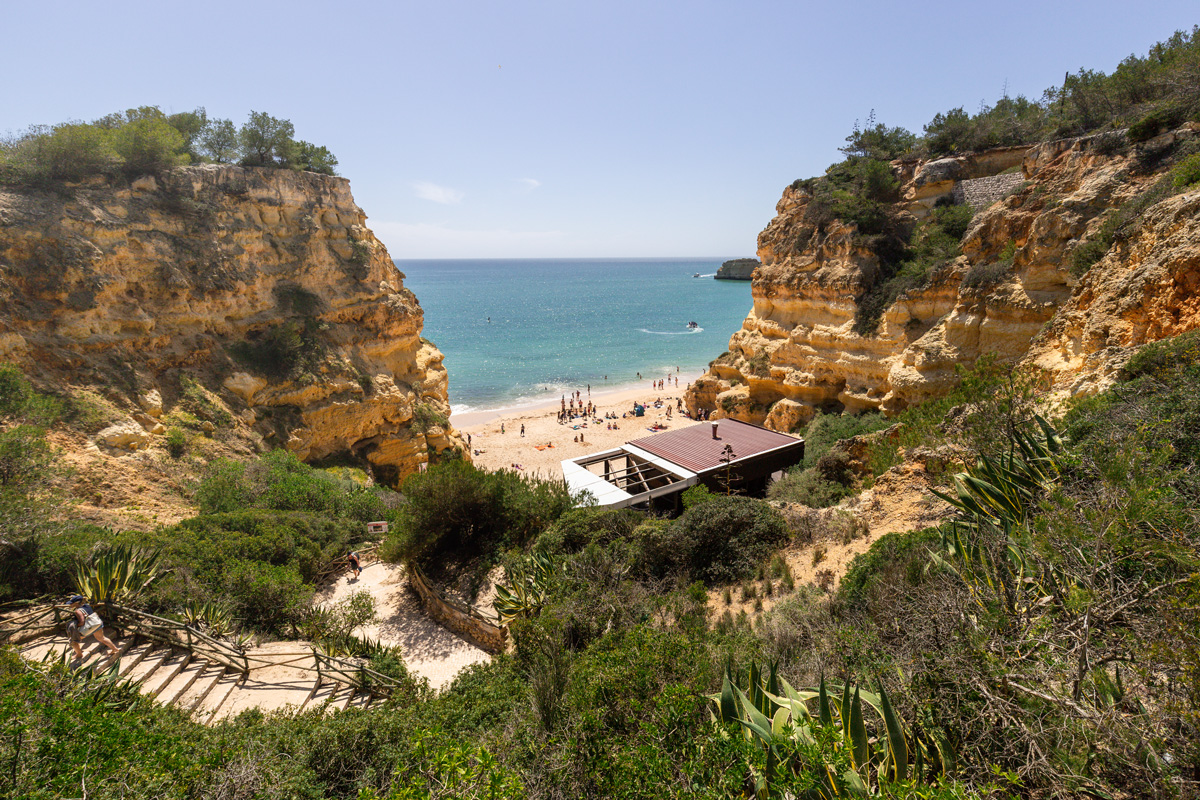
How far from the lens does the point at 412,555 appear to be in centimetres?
1206

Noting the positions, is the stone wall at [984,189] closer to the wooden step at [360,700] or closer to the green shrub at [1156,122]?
the green shrub at [1156,122]

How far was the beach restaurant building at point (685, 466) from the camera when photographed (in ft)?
48.4

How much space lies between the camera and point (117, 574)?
27.1 feet

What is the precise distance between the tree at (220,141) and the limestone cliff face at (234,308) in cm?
271

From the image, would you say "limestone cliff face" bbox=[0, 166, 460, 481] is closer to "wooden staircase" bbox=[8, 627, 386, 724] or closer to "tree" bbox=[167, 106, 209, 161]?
"tree" bbox=[167, 106, 209, 161]

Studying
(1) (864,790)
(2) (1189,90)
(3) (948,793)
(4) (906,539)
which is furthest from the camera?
(2) (1189,90)

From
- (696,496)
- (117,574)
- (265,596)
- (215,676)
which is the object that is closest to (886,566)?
(696,496)

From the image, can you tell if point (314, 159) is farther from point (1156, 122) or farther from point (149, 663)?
point (1156, 122)

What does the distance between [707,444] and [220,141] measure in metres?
24.3

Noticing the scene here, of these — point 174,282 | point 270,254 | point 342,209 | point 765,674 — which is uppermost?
point 342,209

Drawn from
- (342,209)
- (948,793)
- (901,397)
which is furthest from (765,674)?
(342,209)

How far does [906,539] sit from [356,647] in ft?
31.7

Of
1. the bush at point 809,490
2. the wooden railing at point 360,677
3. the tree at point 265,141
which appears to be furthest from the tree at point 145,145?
the bush at point 809,490

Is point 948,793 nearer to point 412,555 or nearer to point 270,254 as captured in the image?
point 412,555
